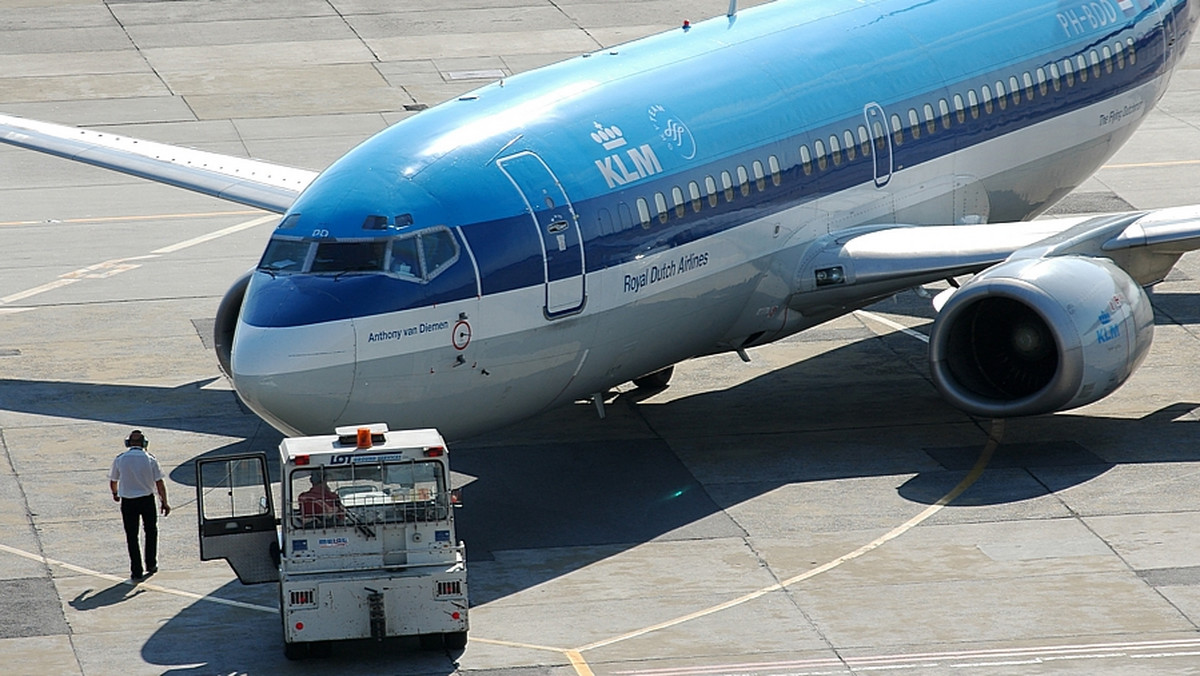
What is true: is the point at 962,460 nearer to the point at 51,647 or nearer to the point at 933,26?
the point at 933,26

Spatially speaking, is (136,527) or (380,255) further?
(136,527)

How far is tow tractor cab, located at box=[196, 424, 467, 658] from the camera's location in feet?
66.6

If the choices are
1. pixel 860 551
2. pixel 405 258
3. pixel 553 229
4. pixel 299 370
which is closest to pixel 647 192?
pixel 553 229

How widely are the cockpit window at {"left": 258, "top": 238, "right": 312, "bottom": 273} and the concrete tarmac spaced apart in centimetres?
347

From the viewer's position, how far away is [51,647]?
20.9 meters

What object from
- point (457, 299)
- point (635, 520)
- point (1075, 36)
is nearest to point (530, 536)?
point (635, 520)

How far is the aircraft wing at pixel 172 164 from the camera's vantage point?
3052cm

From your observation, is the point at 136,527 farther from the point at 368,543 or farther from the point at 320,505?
the point at 368,543

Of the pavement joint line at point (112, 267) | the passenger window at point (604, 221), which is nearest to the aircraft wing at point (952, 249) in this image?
the passenger window at point (604, 221)

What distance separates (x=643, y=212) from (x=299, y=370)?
5115mm

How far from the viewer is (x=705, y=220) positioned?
84.8 ft

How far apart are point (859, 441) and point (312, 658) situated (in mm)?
9506

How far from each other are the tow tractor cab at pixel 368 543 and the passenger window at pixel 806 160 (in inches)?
324

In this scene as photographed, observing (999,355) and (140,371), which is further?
(140,371)
